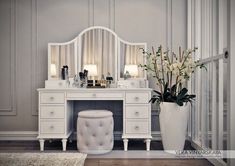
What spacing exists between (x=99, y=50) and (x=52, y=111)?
1115 millimetres

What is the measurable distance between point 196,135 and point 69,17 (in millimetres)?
2470

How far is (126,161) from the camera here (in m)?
2.75

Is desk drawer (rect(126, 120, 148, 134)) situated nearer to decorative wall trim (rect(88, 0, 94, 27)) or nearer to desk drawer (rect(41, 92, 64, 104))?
desk drawer (rect(41, 92, 64, 104))

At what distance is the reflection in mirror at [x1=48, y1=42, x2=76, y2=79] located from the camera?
3623mm

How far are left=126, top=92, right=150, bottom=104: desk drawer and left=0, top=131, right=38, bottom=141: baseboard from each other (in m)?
1.57

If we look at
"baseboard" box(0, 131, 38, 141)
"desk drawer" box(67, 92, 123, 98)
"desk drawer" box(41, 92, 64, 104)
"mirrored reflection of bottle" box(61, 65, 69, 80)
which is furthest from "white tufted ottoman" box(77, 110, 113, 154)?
"baseboard" box(0, 131, 38, 141)

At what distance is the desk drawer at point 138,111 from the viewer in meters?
3.16

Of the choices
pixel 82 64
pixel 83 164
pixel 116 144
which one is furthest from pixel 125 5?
pixel 83 164

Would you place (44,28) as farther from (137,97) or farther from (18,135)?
(137,97)

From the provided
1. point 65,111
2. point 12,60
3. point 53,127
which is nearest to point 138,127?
point 65,111

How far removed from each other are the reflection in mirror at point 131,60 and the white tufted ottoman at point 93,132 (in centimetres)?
90

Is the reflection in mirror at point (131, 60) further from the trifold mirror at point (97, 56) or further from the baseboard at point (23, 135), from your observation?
the baseboard at point (23, 135)

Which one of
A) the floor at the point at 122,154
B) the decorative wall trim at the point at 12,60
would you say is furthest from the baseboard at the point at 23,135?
the decorative wall trim at the point at 12,60

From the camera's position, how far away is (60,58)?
3637 millimetres
